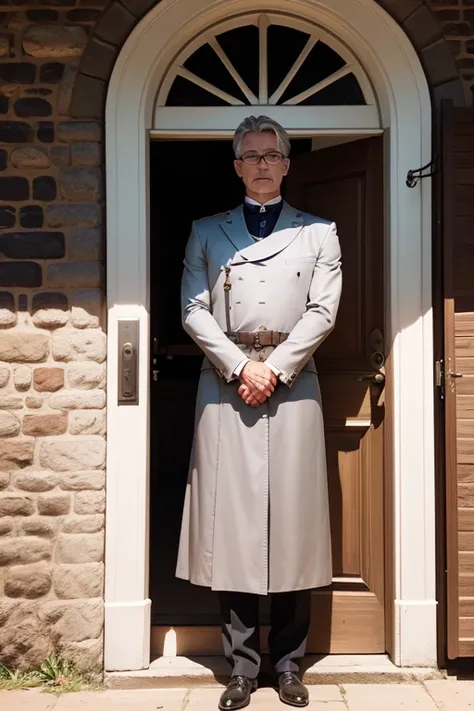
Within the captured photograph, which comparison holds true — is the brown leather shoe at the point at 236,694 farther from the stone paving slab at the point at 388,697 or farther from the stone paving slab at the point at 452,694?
the stone paving slab at the point at 452,694

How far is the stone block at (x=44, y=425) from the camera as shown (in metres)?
3.29

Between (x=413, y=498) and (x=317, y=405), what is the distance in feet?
1.95

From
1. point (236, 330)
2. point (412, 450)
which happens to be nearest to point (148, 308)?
point (236, 330)

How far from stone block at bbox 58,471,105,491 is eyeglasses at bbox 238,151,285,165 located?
1.43 m

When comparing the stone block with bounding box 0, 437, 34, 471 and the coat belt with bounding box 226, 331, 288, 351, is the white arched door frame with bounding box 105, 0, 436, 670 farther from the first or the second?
the coat belt with bounding box 226, 331, 288, 351

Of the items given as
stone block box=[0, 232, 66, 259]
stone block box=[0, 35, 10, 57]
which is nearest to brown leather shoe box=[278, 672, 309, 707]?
stone block box=[0, 232, 66, 259]

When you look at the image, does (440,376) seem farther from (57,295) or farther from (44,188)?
(44,188)

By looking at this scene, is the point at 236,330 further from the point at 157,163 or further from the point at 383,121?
the point at 157,163

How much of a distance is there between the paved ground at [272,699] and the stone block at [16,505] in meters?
0.71

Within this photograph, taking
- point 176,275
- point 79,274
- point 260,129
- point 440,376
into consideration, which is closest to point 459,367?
point 440,376

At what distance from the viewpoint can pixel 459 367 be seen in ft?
10.6

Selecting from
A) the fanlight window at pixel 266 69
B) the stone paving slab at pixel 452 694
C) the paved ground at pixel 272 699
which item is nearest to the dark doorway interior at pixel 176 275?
the fanlight window at pixel 266 69

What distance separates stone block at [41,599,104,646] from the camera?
3266 millimetres

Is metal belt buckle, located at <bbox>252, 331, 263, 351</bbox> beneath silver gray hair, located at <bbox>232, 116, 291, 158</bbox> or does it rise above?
beneath
